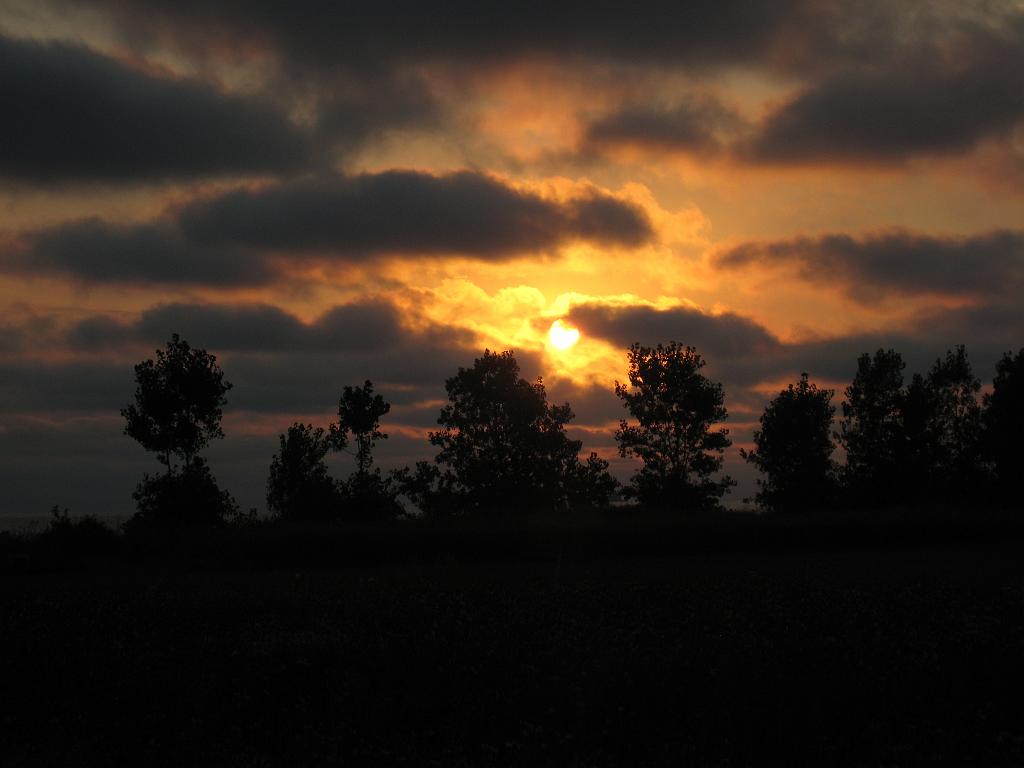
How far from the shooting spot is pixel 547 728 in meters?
14.3

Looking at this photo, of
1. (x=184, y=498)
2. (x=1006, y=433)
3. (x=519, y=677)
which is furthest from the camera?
(x=1006, y=433)

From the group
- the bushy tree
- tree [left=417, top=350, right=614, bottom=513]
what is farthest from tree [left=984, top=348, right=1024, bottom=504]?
the bushy tree

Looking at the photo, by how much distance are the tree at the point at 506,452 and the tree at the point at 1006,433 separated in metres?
35.4

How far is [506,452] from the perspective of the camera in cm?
8688

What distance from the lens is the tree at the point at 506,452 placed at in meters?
83.8

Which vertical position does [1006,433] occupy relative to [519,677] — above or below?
above

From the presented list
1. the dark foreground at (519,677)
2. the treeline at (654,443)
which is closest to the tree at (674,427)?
the treeline at (654,443)

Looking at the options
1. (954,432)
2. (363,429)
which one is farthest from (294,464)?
(954,432)

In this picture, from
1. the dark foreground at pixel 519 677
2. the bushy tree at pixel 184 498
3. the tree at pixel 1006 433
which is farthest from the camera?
the tree at pixel 1006 433

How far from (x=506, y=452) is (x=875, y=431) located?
35670 millimetres

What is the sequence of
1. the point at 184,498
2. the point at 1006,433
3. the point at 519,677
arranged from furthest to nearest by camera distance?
1. the point at 1006,433
2. the point at 184,498
3. the point at 519,677

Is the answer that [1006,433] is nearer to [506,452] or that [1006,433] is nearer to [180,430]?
[506,452]

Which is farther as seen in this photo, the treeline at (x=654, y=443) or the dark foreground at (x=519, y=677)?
the treeline at (x=654, y=443)

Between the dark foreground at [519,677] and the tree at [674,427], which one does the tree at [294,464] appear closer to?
the tree at [674,427]
